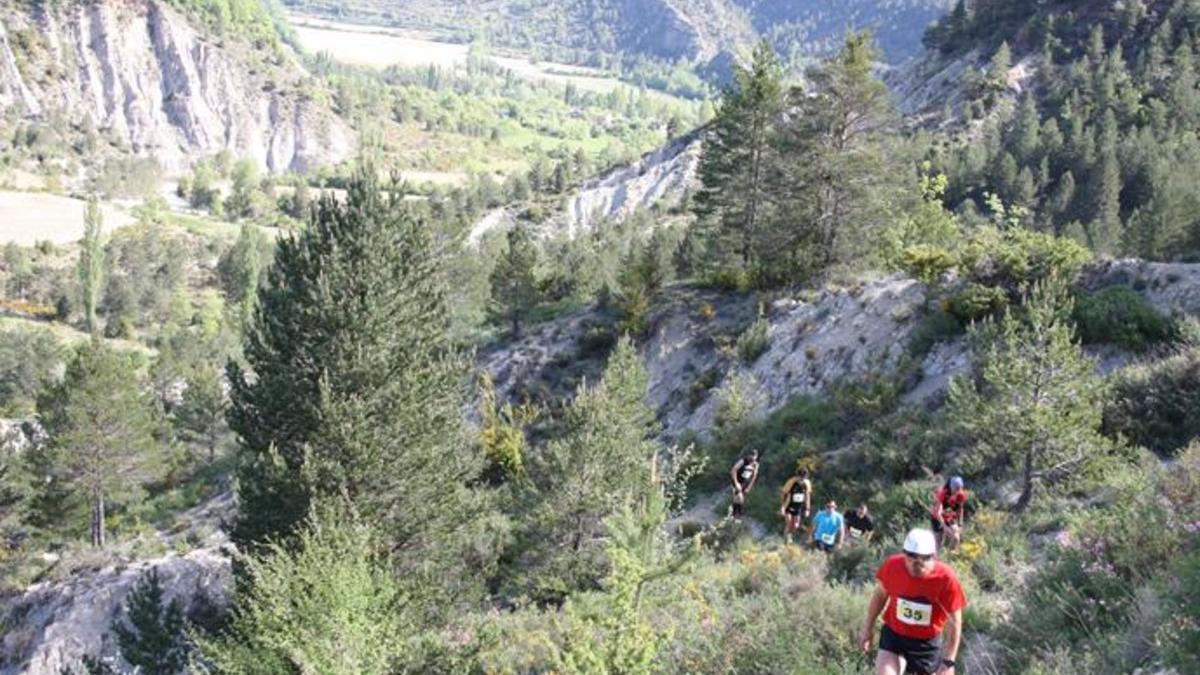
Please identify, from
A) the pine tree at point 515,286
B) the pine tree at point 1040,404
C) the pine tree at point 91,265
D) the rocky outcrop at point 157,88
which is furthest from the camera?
the rocky outcrop at point 157,88

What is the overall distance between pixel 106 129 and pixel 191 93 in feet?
69.9

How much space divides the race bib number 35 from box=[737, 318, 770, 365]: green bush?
2285cm

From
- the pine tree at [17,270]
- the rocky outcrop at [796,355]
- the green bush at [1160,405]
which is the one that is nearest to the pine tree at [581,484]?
the rocky outcrop at [796,355]

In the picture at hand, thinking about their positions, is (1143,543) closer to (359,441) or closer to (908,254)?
(359,441)

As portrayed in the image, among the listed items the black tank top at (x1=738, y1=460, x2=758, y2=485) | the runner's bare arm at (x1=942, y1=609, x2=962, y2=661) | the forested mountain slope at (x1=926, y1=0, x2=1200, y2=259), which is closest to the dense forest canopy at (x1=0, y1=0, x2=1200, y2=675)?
the runner's bare arm at (x1=942, y1=609, x2=962, y2=661)

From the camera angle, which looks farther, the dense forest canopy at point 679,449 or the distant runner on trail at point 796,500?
the distant runner on trail at point 796,500

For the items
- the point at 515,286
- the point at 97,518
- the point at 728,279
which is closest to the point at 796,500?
the point at 728,279

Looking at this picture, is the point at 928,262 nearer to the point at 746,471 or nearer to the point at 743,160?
the point at 746,471

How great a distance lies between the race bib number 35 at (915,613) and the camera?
22.4 feet

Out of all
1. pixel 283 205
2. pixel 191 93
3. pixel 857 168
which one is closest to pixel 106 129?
pixel 191 93

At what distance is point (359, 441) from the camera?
15.8 meters

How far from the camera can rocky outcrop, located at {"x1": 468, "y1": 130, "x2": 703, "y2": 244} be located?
106 metres

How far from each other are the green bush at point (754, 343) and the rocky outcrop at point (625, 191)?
241 feet

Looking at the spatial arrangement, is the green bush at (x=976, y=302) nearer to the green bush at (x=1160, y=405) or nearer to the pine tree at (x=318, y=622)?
the green bush at (x=1160, y=405)
